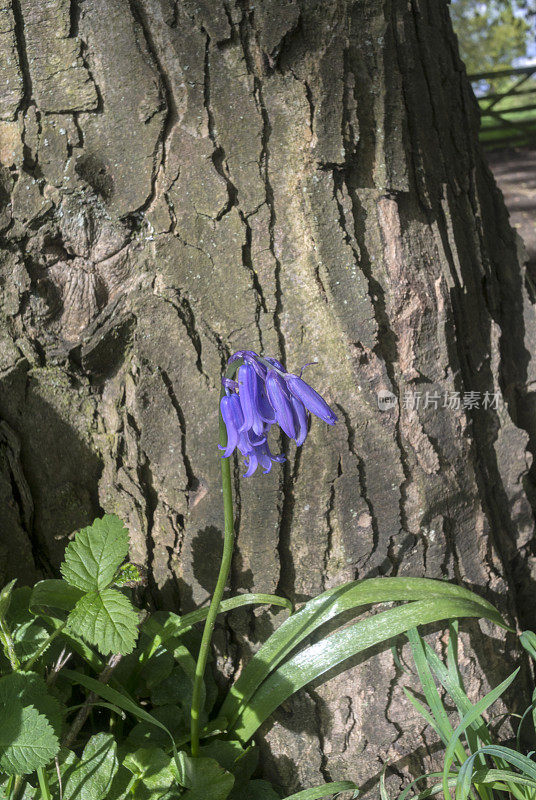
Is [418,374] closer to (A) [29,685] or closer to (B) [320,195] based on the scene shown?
(B) [320,195]

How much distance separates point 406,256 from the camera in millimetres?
1858

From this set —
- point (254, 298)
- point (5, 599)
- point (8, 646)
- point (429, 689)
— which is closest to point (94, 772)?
point (8, 646)

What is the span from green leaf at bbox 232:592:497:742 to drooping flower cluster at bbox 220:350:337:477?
656 millimetres

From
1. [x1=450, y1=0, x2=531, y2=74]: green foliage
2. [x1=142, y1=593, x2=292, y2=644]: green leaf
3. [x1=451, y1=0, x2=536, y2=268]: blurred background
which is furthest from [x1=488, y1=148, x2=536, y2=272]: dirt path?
[x1=450, y1=0, x2=531, y2=74]: green foliage

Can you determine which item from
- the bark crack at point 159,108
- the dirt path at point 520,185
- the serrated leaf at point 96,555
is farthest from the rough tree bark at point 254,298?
the dirt path at point 520,185

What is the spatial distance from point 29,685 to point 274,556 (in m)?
0.71

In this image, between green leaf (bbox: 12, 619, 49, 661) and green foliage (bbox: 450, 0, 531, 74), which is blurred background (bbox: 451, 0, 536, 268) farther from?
green leaf (bbox: 12, 619, 49, 661)

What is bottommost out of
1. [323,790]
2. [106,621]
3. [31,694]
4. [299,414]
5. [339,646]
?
[323,790]

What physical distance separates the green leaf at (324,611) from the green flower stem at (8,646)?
59 centimetres

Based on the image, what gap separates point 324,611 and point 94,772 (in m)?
0.70

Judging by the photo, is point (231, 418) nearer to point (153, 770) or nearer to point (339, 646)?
point (339, 646)

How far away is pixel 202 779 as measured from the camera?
1.66 m

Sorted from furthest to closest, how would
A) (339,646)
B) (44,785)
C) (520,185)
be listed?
(520,185) → (339,646) → (44,785)

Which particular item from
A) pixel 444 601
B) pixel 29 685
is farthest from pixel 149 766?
pixel 444 601
